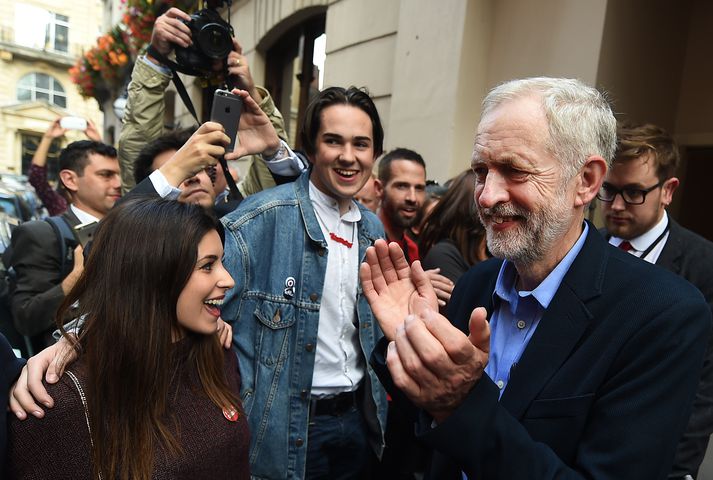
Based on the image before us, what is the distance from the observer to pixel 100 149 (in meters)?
3.27

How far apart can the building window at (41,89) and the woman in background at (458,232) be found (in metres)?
43.7

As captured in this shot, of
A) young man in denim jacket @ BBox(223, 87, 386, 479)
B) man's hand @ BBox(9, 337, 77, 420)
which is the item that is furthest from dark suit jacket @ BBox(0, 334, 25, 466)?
young man in denim jacket @ BBox(223, 87, 386, 479)

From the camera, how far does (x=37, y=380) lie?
121cm

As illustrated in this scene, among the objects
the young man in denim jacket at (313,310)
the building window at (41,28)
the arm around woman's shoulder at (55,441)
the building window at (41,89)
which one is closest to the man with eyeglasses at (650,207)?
the young man in denim jacket at (313,310)

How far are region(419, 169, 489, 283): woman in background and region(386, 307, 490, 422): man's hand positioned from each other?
1469mm

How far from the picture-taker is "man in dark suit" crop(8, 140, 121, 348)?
92.0 inches

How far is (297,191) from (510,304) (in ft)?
3.42

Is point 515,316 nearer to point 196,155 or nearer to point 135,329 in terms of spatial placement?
point 135,329

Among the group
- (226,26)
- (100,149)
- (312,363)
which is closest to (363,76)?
(100,149)

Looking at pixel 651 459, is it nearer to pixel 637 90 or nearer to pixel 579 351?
pixel 579 351

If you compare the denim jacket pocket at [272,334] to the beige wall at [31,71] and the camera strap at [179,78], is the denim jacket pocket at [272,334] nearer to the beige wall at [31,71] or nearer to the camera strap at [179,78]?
the camera strap at [179,78]

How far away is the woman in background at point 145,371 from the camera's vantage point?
48.9 inches

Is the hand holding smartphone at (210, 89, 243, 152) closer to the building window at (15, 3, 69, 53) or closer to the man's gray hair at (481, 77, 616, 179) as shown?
the man's gray hair at (481, 77, 616, 179)

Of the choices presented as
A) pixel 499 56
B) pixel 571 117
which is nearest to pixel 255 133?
pixel 571 117
